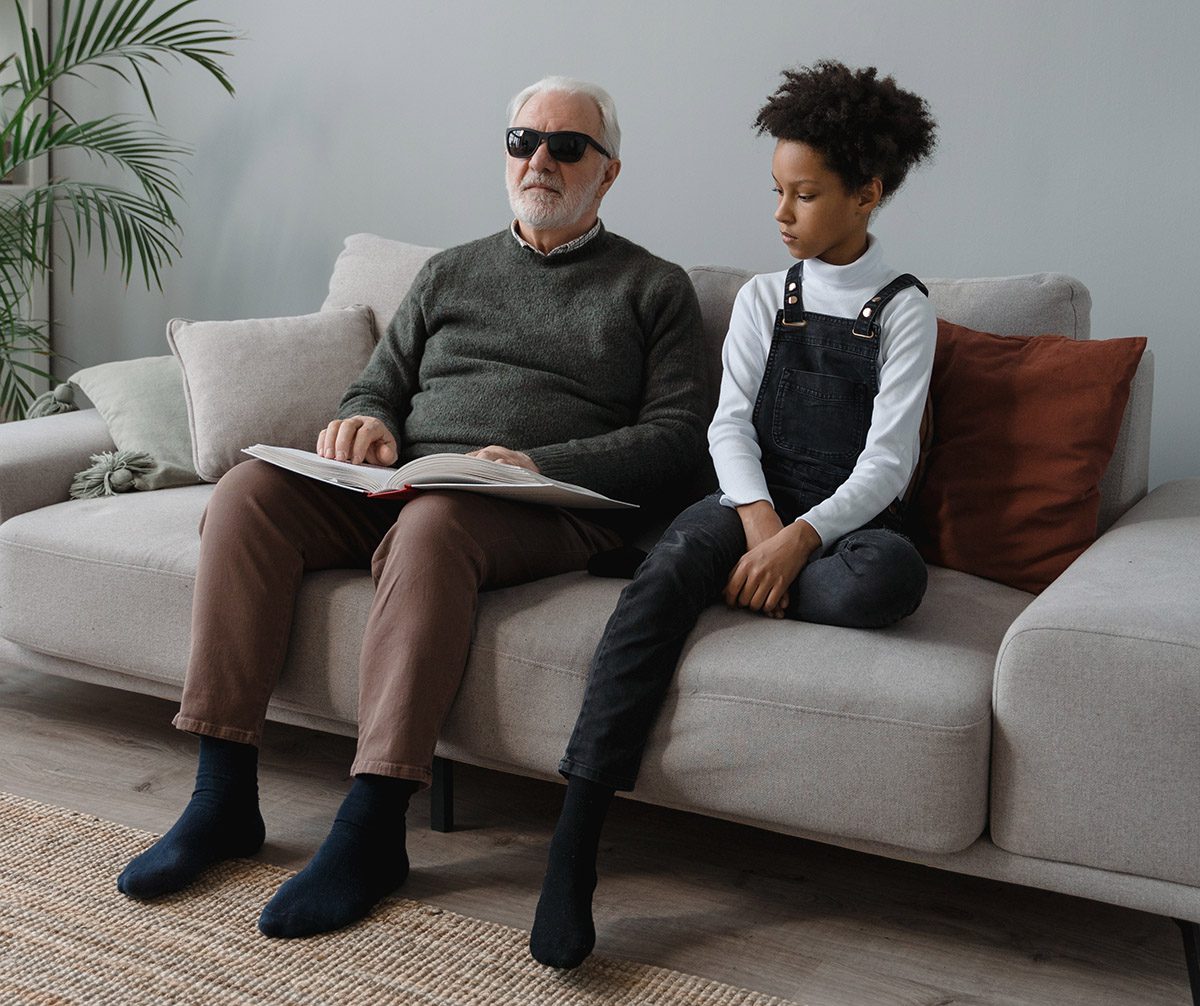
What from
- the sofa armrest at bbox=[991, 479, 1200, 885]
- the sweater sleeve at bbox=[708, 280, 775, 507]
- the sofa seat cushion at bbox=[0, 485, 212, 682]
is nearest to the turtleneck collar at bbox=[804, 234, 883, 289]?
the sweater sleeve at bbox=[708, 280, 775, 507]

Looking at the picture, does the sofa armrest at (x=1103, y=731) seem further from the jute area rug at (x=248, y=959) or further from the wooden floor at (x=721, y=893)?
the jute area rug at (x=248, y=959)

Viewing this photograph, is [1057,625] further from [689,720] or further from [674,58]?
[674,58]

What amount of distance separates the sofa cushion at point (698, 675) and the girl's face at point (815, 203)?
0.53 metres

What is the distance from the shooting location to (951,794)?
1500mm

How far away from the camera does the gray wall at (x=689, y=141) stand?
2.44 metres

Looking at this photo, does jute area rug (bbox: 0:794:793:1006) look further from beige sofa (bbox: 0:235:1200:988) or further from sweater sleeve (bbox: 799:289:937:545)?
sweater sleeve (bbox: 799:289:937:545)

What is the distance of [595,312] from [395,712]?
0.78 m

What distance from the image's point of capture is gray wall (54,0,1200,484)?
2436 millimetres

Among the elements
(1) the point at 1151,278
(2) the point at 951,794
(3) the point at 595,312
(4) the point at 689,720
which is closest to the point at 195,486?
(3) the point at 595,312

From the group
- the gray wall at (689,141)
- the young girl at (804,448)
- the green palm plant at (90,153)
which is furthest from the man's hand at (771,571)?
the green palm plant at (90,153)

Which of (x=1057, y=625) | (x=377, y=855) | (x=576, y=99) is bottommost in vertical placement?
(x=377, y=855)

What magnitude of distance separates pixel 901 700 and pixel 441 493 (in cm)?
68

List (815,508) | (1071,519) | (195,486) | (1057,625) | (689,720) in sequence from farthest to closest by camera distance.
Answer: (195,486), (1071,519), (815,508), (689,720), (1057,625)

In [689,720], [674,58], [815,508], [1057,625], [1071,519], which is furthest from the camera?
[674,58]
